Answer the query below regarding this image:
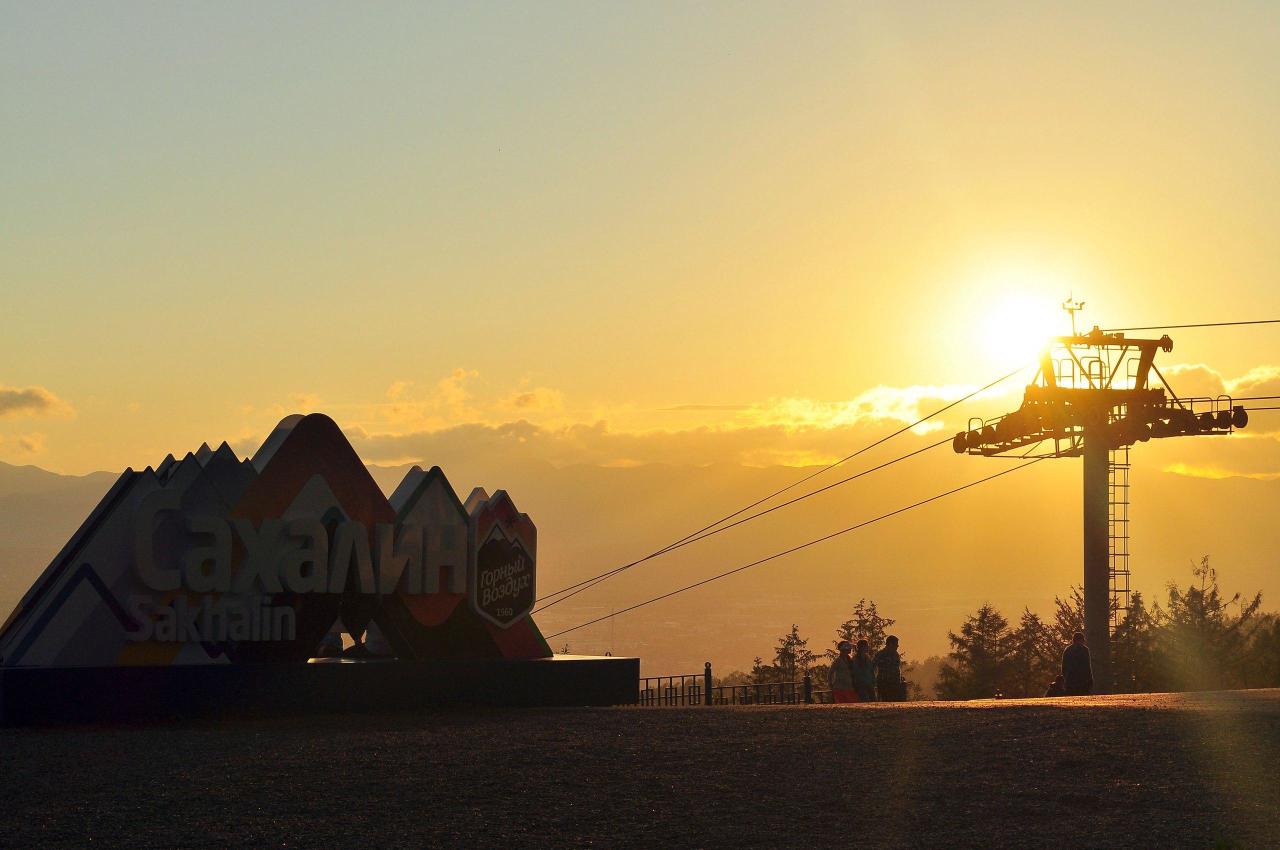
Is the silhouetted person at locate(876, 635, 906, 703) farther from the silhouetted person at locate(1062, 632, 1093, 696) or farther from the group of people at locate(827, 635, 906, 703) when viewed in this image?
the silhouetted person at locate(1062, 632, 1093, 696)

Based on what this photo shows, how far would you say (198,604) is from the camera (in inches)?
835

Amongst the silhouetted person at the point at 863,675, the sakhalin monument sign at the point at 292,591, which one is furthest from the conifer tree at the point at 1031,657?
the sakhalin monument sign at the point at 292,591

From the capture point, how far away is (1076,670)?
26.6 m

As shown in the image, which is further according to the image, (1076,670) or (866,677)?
(1076,670)

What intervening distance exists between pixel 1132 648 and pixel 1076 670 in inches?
1727

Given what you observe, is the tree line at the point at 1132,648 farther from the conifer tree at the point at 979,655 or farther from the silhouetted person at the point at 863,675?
the silhouetted person at the point at 863,675

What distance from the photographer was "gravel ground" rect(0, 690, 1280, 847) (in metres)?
12.5

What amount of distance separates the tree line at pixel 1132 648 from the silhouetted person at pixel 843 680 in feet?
104

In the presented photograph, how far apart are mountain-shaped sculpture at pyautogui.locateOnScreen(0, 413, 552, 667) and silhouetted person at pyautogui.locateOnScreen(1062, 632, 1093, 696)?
9.73 m

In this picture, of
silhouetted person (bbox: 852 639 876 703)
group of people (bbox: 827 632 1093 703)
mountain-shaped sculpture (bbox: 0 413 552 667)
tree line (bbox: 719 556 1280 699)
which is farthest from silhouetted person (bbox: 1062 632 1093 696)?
tree line (bbox: 719 556 1280 699)

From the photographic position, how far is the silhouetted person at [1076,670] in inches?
1043

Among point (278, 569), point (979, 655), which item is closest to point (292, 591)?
point (278, 569)

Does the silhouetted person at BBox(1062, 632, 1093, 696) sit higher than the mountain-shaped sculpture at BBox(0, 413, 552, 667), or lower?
lower

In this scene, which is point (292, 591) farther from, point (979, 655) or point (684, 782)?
point (979, 655)
